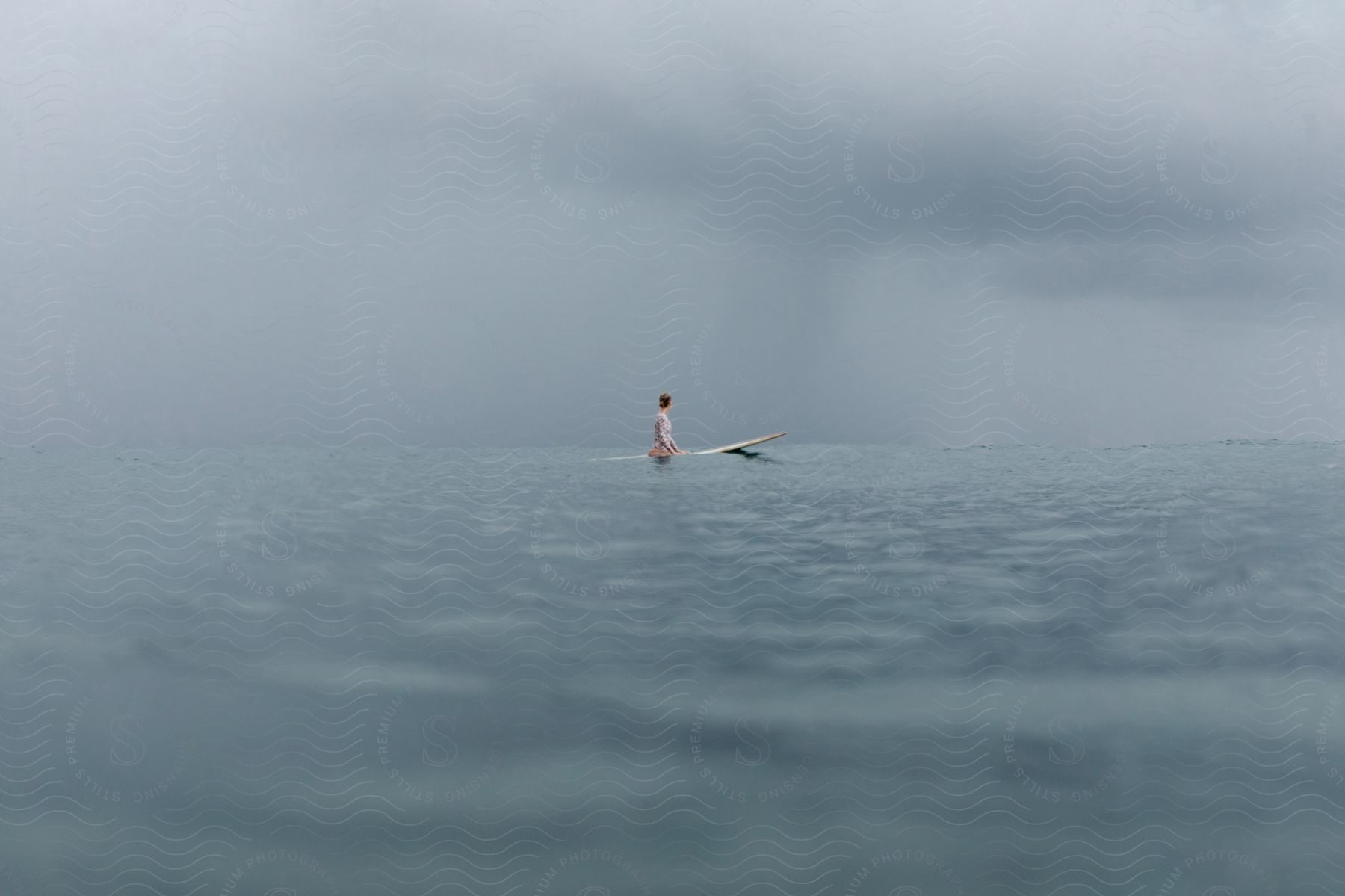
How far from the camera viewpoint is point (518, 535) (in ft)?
62.3

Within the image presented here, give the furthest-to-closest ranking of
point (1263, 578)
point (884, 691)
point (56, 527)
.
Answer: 1. point (56, 527)
2. point (1263, 578)
3. point (884, 691)

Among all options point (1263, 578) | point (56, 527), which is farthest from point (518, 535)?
point (1263, 578)

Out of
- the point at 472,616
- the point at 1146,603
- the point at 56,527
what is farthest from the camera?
the point at 56,527

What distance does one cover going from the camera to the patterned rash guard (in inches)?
1306

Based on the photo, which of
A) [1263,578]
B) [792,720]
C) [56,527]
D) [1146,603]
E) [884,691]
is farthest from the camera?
[56,527]

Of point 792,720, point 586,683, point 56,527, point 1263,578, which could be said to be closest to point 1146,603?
point 1263,578

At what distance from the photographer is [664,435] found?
33.8m

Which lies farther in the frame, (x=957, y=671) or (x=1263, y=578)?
(x=1263, y=578)

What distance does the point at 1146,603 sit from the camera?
595 inches

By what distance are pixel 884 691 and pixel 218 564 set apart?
34.2 ft

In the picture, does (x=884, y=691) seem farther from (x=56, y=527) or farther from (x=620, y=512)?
(x=56, y=527)

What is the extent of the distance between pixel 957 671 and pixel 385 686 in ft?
20.6

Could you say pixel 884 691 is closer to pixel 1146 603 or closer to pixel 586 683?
pixel 586 683

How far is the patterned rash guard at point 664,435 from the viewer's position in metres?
33.2
